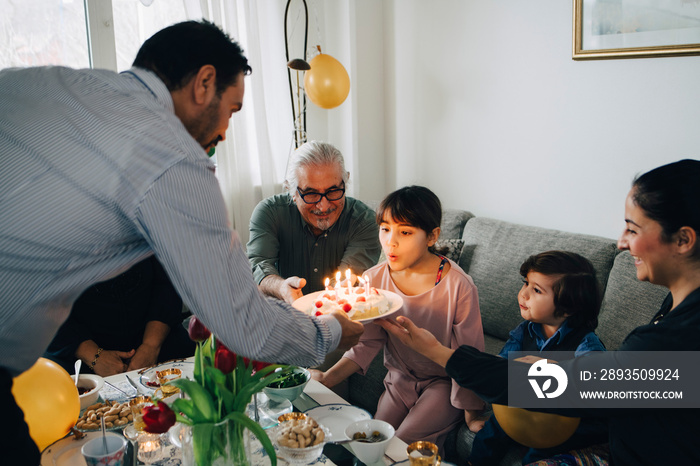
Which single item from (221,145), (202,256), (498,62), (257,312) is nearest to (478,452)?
(257,312)

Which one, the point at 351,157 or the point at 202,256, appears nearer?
the point at 202,256

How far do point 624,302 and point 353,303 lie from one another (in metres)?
1.24

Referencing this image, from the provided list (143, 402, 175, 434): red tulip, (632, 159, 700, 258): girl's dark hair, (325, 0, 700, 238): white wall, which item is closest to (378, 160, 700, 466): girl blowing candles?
(632, 159, 700, 258): girl's dark hair

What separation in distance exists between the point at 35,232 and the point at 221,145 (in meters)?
2.85

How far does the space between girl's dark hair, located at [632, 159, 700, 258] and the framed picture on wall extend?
1.51 m

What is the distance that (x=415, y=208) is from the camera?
2127 mm

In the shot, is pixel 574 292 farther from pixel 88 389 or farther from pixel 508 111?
pixel 508 111

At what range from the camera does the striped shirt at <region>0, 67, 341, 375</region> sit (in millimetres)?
996

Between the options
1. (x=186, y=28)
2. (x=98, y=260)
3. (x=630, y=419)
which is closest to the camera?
(x=98, y=260)

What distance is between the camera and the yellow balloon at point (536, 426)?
1.62 m

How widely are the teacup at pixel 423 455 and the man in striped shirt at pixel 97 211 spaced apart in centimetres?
43

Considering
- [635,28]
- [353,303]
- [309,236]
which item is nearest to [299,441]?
[353,303]

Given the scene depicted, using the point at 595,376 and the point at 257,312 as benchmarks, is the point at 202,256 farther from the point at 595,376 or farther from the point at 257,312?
the point at 595,376

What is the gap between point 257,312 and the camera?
3.72ft
